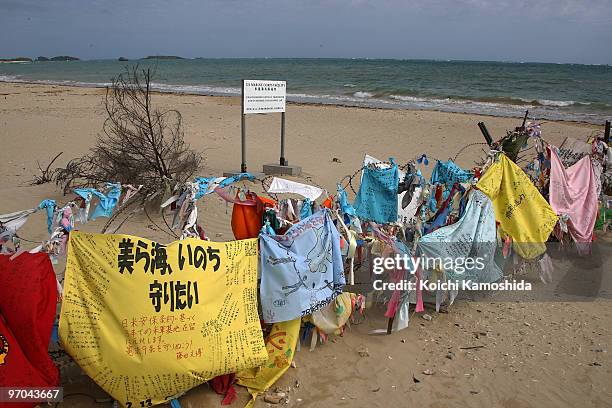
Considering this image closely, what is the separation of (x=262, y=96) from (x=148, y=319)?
657 cm

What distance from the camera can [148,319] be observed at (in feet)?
9.91

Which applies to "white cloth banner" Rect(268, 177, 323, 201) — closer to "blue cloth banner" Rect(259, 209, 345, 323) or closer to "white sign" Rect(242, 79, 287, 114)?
"blue cloth banner" Rect(259, 209, 345, 323)

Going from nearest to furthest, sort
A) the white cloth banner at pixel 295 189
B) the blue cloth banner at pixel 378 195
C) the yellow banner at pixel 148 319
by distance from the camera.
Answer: the yellow banner at pixel 148 319, the white cloth banner at pixel 295 189, the blue cloth banner at pixel 378 195

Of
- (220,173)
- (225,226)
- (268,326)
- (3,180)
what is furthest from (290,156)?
(268,326)

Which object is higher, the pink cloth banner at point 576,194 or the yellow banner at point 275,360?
the pink cloth banner at point 576,194

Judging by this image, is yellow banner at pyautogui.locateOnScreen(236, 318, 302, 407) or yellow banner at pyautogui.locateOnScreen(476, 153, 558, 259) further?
yellow banner at pyautogui.locateOnScreen(476, 153, 558, 259)

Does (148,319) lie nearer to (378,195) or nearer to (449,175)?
(378,195)

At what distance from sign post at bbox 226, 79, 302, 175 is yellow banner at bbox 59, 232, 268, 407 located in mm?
5804

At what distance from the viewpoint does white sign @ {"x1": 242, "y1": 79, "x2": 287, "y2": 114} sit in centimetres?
866

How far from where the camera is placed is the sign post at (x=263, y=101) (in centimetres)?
866

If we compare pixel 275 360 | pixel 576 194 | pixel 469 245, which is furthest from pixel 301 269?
pixel 576 194

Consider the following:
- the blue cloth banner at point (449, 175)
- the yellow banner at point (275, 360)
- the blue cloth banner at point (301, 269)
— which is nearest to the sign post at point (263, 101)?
the blue cloth banner at point (449, 175)

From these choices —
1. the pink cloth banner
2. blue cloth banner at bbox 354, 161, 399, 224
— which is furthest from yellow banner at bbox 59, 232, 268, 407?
the pink cloth banner

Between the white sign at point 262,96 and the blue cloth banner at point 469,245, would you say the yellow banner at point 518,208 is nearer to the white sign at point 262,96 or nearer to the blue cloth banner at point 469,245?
the blue cloth banner at point 469,245
